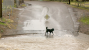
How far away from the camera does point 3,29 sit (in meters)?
20.0

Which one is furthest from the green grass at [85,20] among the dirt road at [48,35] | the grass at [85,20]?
the dirt road at [48,35]

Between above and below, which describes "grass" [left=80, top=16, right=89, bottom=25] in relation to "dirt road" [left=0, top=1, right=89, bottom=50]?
above

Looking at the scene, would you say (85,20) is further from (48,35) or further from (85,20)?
(48,35)

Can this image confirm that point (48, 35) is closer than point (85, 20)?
Yes

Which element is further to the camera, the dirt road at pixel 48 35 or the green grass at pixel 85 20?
the green grass at pixel 85 20

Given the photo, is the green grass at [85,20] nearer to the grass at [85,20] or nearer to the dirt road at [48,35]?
the grass at [85,20]

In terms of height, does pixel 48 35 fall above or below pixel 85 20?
below

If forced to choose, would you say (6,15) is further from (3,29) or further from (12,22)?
(3,29)

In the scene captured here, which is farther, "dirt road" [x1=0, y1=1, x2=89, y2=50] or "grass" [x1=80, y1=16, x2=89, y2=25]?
"grass" [x1=80, y1=16, x2=89, y2=25]

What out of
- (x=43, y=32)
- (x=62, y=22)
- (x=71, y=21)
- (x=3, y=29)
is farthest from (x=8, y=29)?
(x=71, y=21)

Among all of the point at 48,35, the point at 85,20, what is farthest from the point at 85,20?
the point at 48,35

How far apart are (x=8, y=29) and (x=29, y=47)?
747 centimetres

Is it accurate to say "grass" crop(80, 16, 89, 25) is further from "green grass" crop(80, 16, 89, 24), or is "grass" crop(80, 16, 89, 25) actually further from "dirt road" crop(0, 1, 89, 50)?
"dirt road" crop(0, 1, 89, 50)

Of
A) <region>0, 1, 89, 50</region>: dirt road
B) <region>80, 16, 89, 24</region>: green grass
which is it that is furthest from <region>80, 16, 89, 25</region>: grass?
<region>0, 1, 89, 50</region>: dirt road
